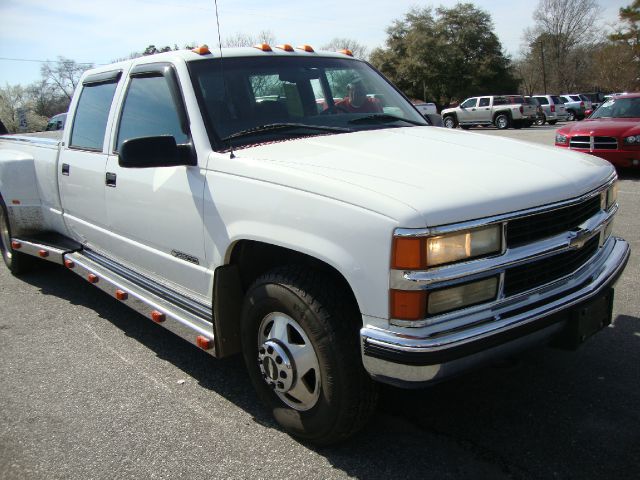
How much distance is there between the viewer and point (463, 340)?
2199mm

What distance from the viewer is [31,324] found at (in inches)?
184

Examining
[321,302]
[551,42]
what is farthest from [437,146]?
[551,42]

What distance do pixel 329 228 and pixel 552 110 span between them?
32.2m

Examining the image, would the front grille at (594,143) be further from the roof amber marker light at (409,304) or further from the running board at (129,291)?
the roof amber marker light at (409,304)

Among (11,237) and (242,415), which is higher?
(11,237)

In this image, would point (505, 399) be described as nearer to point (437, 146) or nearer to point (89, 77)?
point (437, 146)

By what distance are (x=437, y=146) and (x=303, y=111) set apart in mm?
901

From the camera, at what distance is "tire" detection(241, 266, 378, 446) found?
2455 mm

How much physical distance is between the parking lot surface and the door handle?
3.92ft

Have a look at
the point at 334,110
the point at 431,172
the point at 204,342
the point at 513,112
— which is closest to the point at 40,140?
the point at 334,110

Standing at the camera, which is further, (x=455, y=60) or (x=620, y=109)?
(x=455, y=60)

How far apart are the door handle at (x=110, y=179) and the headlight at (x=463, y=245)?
246 cm

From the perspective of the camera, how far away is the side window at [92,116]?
415cm

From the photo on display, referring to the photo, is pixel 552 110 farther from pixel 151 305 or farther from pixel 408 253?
pixel 408 253
